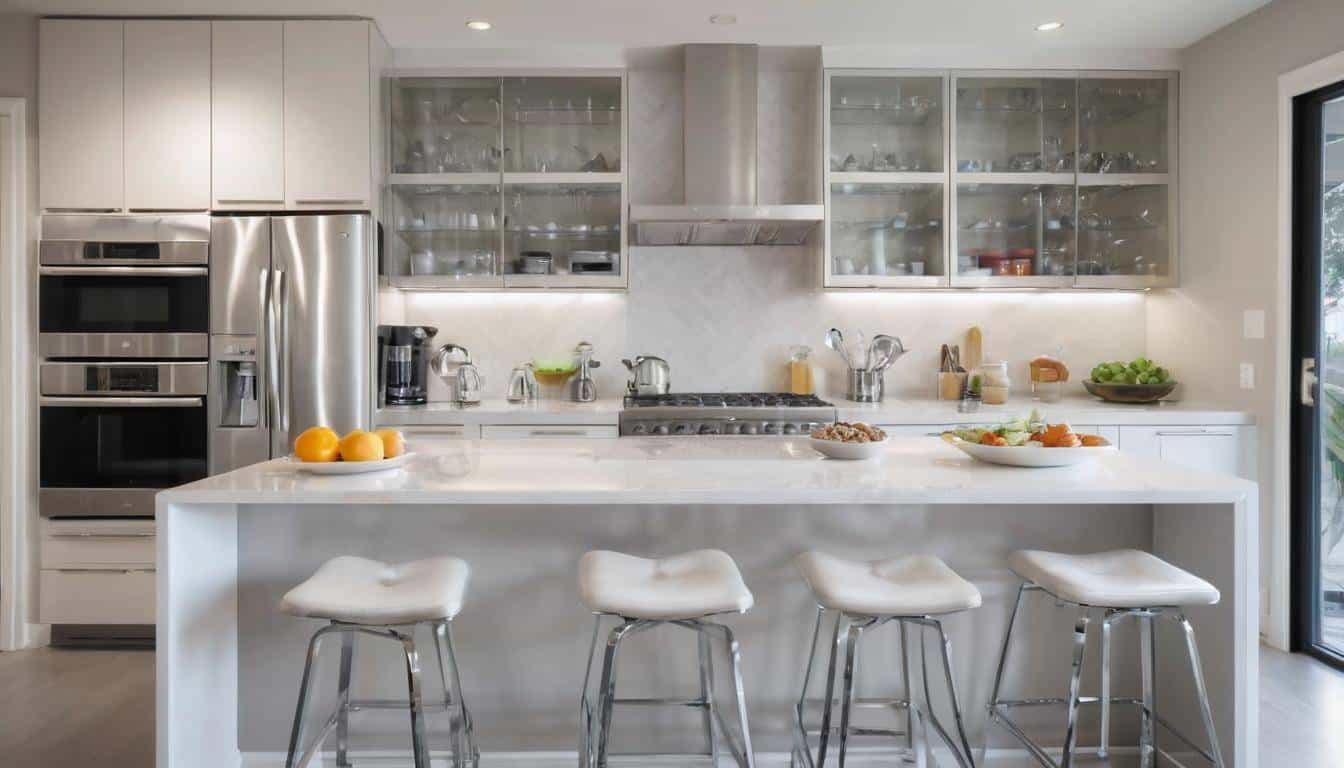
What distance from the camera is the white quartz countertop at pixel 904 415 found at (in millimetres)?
3719

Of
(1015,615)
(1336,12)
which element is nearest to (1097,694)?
(1015,615)

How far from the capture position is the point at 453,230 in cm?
423

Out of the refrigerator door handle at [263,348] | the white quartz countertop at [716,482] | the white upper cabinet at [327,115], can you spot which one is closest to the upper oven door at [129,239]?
the refrigerator door handle at [263,348]

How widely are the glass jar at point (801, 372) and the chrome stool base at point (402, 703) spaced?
2.61 metres

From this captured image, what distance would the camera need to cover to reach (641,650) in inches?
91.5

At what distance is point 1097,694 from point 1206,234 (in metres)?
2.51

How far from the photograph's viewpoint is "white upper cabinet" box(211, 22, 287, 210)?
12.3 ft

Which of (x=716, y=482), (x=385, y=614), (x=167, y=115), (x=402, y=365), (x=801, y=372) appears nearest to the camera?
(x=385, y=614)

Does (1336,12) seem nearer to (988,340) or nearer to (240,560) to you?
(988,340)

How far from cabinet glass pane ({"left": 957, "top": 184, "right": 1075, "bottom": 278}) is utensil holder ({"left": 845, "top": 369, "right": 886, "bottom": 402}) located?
645 millimetres

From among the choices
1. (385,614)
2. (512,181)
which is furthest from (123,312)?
(385,614)

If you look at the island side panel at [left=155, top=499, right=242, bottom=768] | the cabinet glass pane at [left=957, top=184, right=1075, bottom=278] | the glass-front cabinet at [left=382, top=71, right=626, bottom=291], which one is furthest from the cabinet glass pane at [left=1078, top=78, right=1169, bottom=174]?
the island side panel at [left=155, top=499, right=242, bottom=768]

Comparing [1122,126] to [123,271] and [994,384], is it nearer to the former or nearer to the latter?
[994,384]

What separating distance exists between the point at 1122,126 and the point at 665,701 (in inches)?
141
